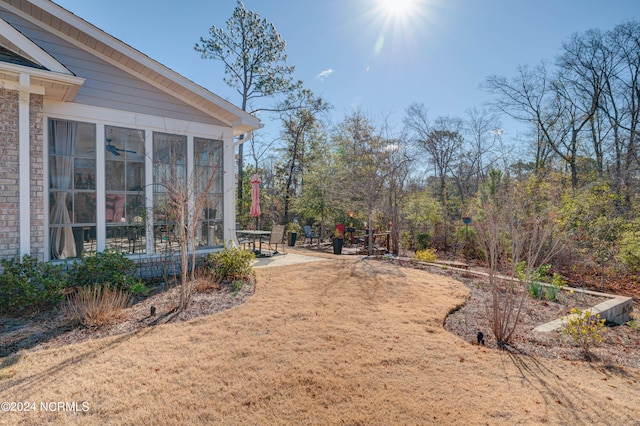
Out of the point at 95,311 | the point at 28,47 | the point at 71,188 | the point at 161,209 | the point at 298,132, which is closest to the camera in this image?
the point at 95,311

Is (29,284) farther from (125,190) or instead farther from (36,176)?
(125,190)

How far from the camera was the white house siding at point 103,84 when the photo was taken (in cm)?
542

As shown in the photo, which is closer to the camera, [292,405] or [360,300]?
[292,405]

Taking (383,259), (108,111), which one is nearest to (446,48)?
(383,259)

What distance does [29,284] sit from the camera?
4273 mm

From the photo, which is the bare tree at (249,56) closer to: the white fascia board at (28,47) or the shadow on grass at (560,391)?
the white fascia board at (28,47)

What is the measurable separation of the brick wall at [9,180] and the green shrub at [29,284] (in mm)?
287

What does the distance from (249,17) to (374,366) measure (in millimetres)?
17435

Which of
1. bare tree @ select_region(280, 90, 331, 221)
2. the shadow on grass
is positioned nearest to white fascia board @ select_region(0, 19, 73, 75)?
the shadow on grass

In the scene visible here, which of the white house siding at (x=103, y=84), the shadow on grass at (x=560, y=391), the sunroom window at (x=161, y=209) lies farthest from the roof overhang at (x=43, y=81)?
the shadow on grass at (x=560, y=391)

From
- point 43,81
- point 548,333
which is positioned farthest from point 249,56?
point 548,333

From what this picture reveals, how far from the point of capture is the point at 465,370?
292cm

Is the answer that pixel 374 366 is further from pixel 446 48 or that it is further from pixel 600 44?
pixel 600 44

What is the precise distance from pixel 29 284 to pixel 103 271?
0.87 metres
